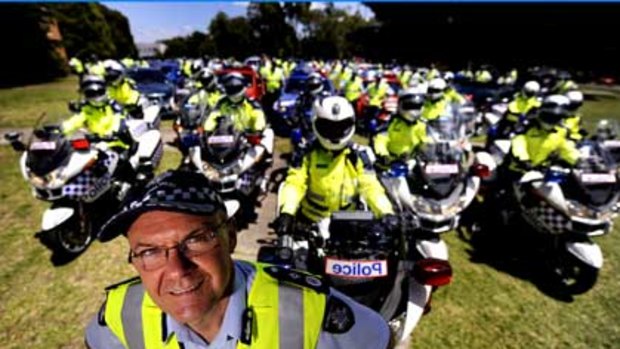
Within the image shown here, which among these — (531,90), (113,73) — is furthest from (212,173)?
(531,90)

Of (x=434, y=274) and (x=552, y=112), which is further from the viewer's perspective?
(x=552, y=112)

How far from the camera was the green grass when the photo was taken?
1691 cm

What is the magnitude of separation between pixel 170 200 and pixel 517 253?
5.92 meters

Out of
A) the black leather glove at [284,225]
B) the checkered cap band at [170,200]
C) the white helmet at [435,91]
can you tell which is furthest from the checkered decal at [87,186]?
the white helmet at [435,91]

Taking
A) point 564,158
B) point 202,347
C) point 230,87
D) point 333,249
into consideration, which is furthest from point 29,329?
point 564,158

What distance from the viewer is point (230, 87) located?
752 cm

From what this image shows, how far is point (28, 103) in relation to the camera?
872 inches

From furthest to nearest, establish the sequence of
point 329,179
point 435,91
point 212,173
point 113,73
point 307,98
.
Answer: point 307,98 < point 435,91 < point 113,73 < point 212,173 < point 329,179

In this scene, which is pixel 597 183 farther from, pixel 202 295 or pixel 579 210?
pixel 202 295

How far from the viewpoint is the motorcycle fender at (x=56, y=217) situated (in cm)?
537

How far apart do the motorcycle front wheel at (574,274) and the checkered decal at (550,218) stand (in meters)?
0.39

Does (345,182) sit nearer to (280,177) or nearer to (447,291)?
(447,291)

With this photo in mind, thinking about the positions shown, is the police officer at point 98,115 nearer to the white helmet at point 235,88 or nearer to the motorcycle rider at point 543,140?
the white helmet at point 235,88

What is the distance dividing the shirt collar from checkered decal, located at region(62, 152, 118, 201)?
174 inches
